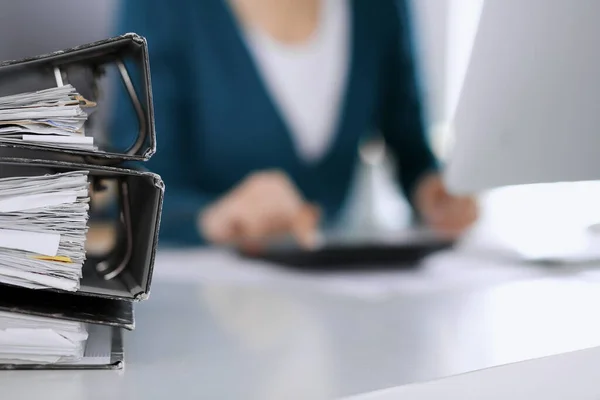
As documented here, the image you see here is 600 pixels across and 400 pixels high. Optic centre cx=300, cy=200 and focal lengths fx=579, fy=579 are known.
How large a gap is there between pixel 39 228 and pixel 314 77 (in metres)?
1.10

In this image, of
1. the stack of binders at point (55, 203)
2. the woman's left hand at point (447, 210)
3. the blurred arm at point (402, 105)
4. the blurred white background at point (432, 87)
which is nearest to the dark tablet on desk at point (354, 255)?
Result: the blurred white background at point (432, 87)

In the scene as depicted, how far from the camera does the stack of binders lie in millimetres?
357

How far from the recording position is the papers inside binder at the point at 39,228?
362 millimetres

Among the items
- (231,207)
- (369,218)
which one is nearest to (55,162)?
(231,207)

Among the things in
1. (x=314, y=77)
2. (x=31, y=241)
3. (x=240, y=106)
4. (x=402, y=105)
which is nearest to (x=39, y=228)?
(x=31, y=241)

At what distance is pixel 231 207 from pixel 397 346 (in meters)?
0.58

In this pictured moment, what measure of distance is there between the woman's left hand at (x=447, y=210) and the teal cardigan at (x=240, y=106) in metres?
0.21

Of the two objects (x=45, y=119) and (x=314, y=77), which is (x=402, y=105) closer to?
(x=314, y=77)

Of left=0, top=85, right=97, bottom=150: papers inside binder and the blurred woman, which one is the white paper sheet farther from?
the blurred woman

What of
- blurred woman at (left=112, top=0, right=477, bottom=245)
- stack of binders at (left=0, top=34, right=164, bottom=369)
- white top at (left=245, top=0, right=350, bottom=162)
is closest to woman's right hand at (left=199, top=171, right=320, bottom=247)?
blurred woman at (left=112, top=0, right=477, bottom=245)

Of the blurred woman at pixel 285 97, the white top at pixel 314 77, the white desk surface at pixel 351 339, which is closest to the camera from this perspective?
the white desk surface at pixel 351 339

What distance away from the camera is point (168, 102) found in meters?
1.26

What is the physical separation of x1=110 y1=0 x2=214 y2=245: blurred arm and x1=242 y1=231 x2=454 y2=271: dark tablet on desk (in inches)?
12.7

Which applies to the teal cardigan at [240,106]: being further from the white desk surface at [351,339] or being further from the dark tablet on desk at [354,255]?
the white desk surface at [351,339]
